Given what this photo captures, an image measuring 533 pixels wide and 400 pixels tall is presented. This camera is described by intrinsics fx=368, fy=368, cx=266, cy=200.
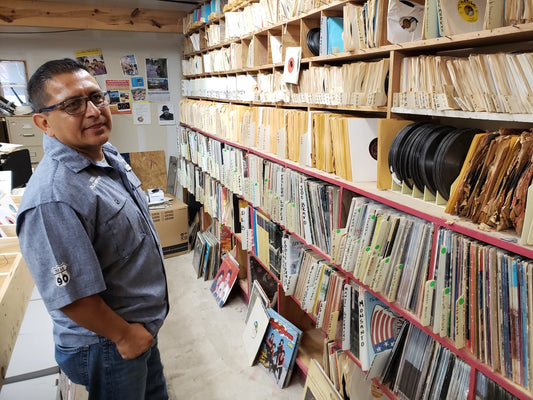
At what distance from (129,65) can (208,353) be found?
11.1 ft

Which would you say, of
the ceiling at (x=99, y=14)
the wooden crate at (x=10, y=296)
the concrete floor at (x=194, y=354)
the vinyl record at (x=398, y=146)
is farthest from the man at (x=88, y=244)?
the ceiling at (x=99, y=14)

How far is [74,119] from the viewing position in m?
1.14

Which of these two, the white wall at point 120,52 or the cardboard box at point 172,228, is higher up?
the white wall at point 120,52

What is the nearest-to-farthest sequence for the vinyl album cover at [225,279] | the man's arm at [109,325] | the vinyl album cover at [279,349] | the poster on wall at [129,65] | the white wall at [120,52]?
1. the man's arm at [109,325]
2. the vinyl album cover at [279,349]
3. the vinyl album cover at [225,279]
4. the white wall at [120,52]
5. the poster on wall at [129,65]

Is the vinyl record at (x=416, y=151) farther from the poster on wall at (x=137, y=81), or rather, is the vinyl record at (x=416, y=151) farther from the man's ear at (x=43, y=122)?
the poster on wall at (x=137, y=81)

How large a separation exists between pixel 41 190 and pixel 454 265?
1207 mm

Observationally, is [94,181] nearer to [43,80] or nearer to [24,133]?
[43,80]

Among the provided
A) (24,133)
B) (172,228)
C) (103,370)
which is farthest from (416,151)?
(24,133)

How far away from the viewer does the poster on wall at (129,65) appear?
4.26 meters

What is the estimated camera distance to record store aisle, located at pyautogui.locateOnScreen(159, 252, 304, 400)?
86.7 inches

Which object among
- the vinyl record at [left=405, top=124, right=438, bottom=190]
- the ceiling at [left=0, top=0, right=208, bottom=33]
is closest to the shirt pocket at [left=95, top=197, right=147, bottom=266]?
the vinyl record at [left=405, top=124, right=438, bottom=190]

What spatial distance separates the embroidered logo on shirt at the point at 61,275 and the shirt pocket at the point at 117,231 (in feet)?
0.40

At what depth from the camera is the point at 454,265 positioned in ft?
3.55

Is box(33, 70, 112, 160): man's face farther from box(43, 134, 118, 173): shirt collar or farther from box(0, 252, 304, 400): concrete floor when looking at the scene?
box(0, 252, 304, 400): concrete floor
